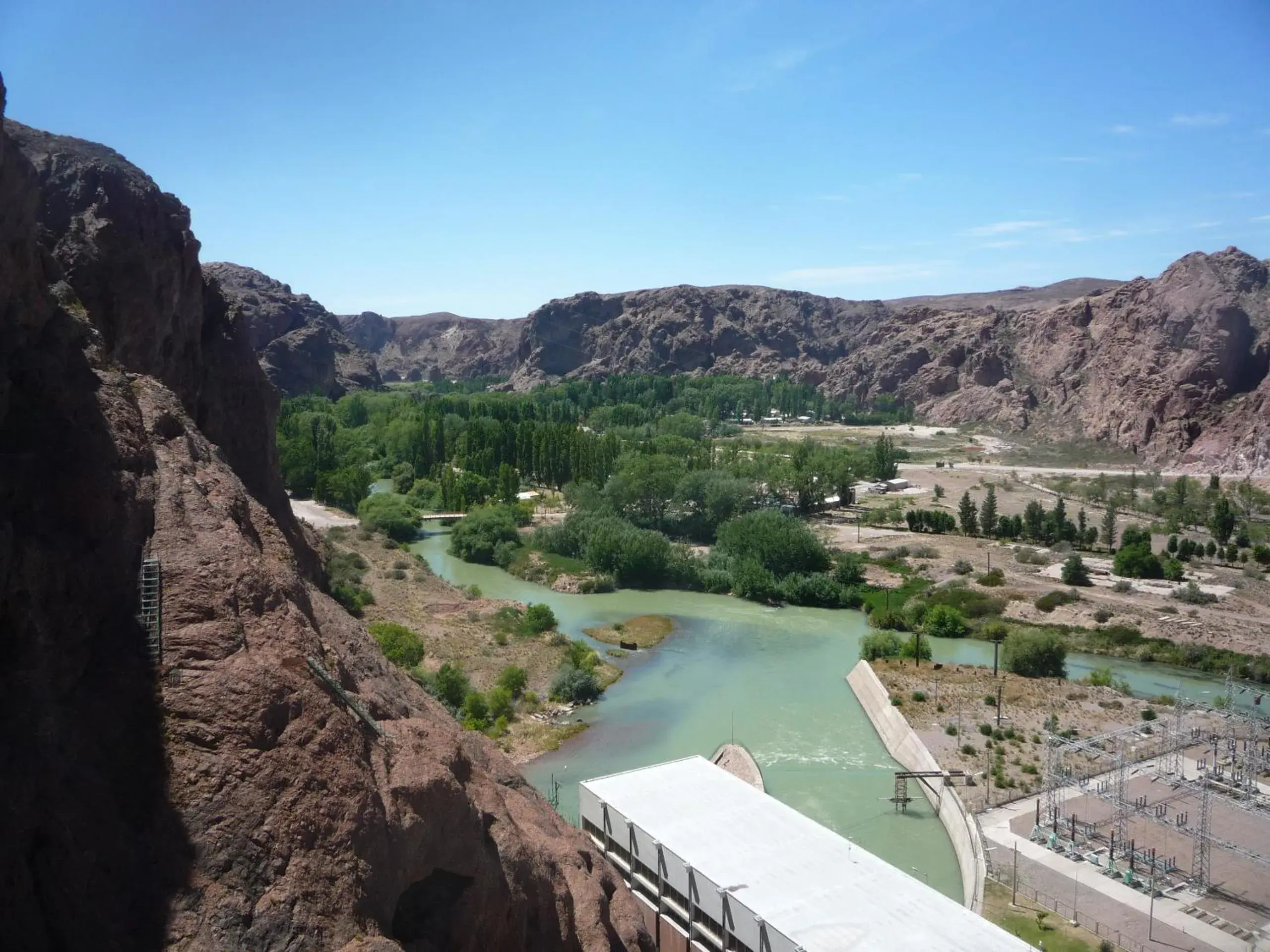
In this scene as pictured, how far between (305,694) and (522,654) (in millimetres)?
33559

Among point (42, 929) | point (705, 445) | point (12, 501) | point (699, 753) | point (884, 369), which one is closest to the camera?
point (42, 929)

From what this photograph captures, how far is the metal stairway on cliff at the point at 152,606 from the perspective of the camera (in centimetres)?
862

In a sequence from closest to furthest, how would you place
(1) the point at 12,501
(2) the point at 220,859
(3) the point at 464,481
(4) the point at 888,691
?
(2) the point at 220,859 < (1) the point at 12,501 < (4) the point at 888,691 < (3) the point at 464,481

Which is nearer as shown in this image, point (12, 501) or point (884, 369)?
point (12, 501)

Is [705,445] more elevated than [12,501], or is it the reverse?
[12,501]

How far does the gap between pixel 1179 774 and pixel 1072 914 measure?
27.2 ft

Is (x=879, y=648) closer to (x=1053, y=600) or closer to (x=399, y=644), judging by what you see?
Result: (x=1053, y=600)

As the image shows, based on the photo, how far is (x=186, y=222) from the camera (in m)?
24.4

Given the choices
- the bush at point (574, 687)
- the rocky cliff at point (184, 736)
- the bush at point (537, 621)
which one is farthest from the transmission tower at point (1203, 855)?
the bush at point (537, 621)

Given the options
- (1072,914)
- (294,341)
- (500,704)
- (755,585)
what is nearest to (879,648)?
(755,585)

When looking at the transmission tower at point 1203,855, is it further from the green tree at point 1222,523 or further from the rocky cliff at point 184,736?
the green tree at point 1222,523

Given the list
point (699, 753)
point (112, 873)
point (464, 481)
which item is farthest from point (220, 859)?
point (464, 481)

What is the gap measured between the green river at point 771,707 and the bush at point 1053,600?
6269 millimetres

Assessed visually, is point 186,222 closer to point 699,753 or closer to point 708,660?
point 699,753
